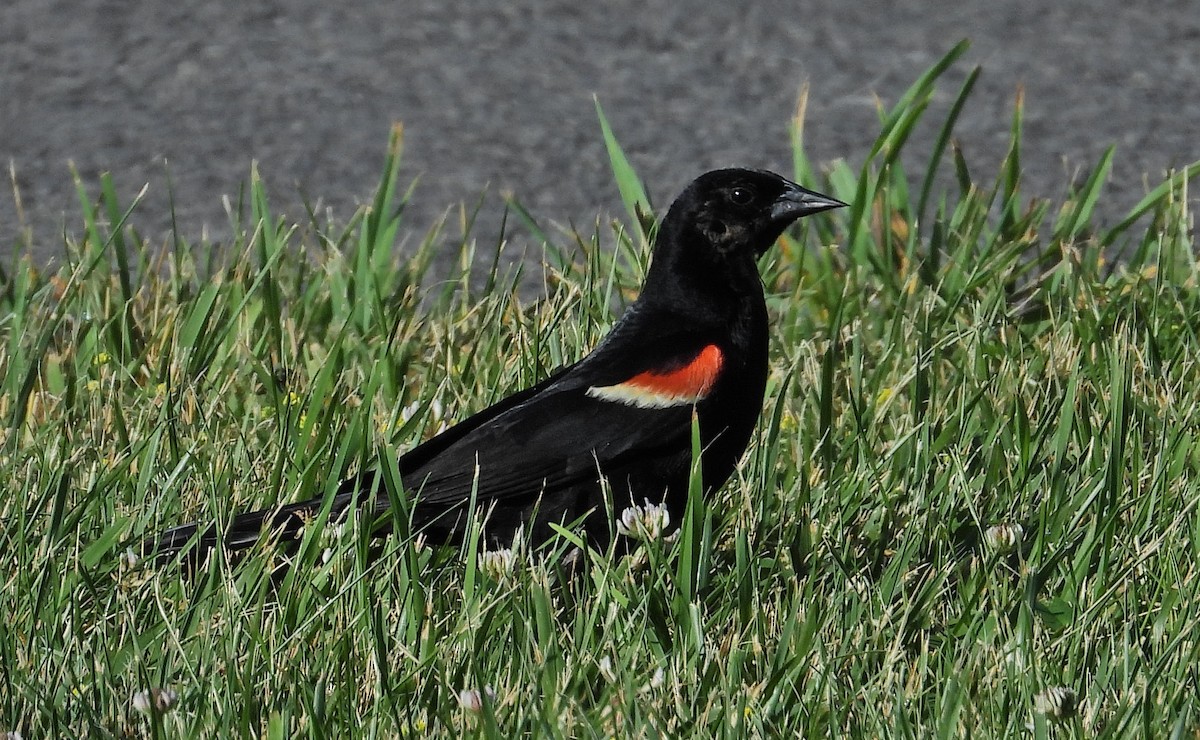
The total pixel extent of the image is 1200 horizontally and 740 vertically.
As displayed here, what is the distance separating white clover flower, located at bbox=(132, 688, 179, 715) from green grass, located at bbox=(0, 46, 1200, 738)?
0.02 meters

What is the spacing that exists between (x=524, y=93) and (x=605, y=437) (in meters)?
2.90

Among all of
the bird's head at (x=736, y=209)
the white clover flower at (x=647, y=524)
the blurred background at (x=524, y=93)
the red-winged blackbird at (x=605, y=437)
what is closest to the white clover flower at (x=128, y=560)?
the red-winged blackbird at (x=605, y=437)

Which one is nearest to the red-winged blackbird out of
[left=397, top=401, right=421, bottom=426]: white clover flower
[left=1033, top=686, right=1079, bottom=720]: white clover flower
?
[left=397, top=401, right=421, bottom=426]: white clover flower

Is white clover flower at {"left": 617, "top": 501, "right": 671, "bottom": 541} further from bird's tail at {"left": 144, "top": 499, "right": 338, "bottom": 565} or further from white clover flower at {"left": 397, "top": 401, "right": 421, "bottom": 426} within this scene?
white clover flower at {"left": 397, "top": 401, "right": 421, "bottom": 426}

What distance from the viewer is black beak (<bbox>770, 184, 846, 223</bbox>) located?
3.60 m

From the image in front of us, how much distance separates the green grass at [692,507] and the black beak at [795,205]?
11.6 inches

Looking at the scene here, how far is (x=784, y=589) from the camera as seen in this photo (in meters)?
3.03

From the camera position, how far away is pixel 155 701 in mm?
2352

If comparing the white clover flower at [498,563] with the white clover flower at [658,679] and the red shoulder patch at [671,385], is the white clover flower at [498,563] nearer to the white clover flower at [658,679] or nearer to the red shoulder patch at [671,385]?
the white clover flower at [658,679]

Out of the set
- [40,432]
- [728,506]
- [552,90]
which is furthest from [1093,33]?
[40,432]

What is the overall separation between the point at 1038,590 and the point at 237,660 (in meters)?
1.20

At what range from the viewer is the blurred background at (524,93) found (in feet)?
18.0

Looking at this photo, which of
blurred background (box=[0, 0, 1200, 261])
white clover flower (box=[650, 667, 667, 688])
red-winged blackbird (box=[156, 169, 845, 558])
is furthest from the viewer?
blurred background (box=[0, 0, 1200, 261])

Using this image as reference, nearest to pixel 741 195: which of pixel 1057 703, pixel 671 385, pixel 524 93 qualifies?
pixel 671 385
